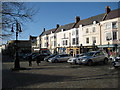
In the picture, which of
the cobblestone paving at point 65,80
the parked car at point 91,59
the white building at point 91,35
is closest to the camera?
A: the cobblestone paving at point 65,80

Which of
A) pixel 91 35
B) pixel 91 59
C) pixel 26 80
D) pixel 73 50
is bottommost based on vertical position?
pixel 26 80

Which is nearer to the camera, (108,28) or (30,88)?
(30,88)

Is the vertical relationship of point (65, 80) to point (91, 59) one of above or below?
below

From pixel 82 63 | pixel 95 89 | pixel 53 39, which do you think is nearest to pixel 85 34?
pixel 53 39

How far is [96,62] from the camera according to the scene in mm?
17250

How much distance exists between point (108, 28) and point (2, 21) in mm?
24173

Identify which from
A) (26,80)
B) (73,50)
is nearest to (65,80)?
(26,80)

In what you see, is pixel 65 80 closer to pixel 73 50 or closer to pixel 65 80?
pixel 65 80

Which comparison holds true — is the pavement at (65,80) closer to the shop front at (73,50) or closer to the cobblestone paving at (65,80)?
the cobblestone paving at (65,80)

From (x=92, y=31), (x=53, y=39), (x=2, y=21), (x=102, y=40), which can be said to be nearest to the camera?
(x=2, y=21)

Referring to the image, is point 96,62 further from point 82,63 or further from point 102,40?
point 102,40

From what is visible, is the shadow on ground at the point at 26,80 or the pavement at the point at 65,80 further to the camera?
the shadow on ground at the point at 26,80

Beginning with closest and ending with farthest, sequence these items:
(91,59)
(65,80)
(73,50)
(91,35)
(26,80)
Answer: (65,80) < (26,80) < (91,59) < (91,35) < (73,50)

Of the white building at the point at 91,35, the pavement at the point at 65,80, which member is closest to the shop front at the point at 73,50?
the white building at the point at 91,35
